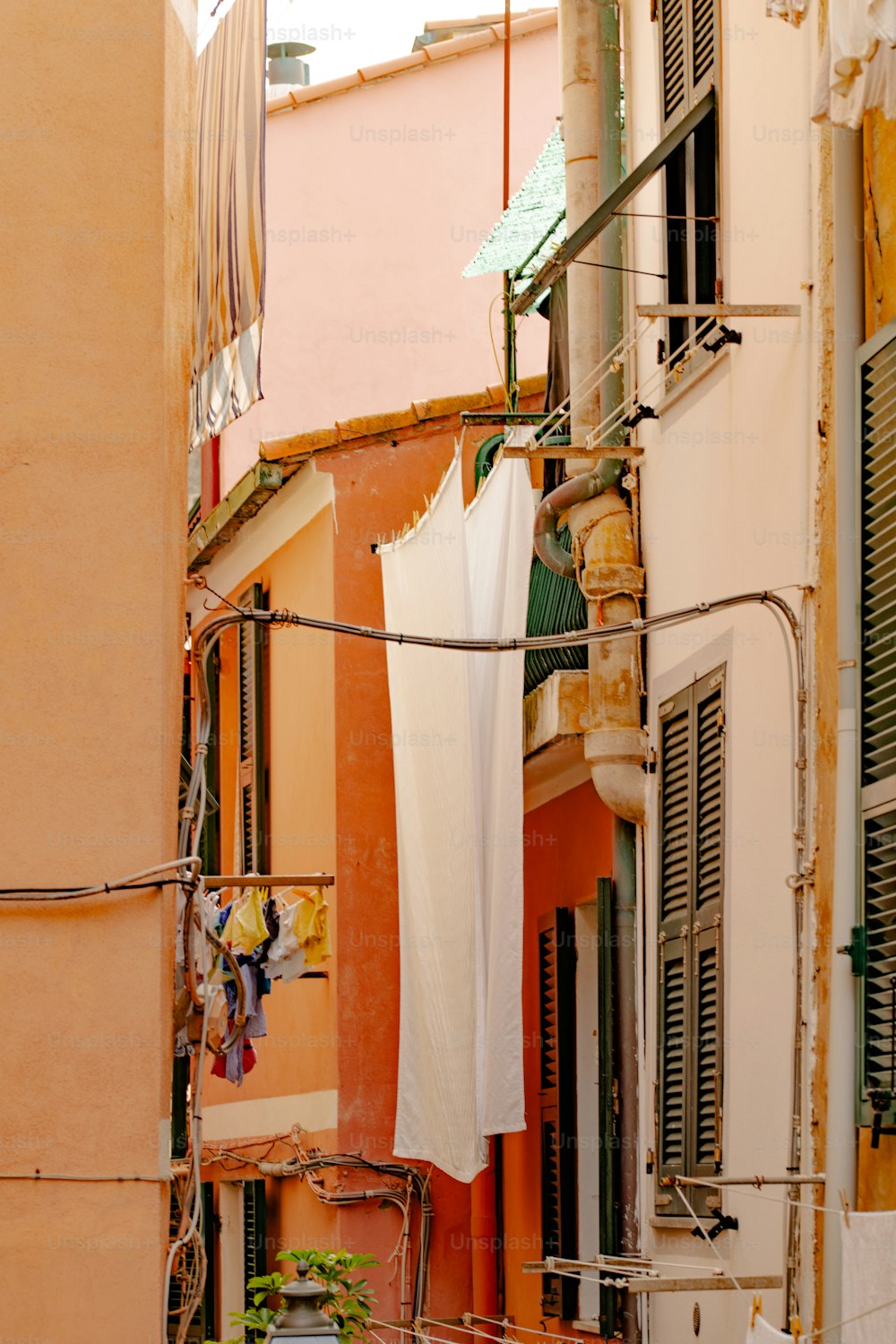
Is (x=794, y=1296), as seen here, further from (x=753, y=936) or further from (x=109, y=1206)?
(x=109, y=1206)

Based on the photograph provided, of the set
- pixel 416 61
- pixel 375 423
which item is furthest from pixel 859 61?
pixel 416 61

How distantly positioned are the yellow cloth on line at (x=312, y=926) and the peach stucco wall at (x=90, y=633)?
108 inches

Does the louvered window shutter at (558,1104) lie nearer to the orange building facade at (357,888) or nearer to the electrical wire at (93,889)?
the orange building facade at (357,888)

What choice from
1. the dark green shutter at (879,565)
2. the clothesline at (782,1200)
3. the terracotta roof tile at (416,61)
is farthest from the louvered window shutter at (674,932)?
the terracotta roof tile at (416,61)

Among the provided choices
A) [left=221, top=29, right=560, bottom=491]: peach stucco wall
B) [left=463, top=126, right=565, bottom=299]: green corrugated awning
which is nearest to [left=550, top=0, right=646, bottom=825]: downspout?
[left=463, top=126, right=565, bottom=299]: green corrugated awning

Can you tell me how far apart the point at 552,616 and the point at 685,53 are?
3.20 metres

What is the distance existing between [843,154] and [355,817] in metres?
6.10

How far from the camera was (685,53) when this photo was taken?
32.4 ft

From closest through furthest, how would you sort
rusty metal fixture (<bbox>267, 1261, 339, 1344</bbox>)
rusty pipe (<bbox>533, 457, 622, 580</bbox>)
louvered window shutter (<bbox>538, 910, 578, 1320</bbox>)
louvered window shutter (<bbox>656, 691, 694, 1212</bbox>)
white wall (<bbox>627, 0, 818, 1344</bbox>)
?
rusty metal fixture (<bbox>267, 1261, 339, 1344</bbox>), white wall (<bbox>627, 0, 818, 1344</bbox>), louvered window shutter (<bbox>656, 691, 694, 1212</bbox>), rusty pipe (<bbox>533, 457, 622, 580</bbox>), louvered window shutter (<bbox>538, 910, 578, 1320</bbox>)

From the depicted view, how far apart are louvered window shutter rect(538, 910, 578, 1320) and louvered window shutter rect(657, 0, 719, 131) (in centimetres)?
428

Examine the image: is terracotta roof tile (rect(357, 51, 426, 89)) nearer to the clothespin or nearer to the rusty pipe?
the rusty pipe

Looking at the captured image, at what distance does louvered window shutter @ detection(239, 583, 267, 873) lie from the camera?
1416 centimetres

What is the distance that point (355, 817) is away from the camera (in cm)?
1255

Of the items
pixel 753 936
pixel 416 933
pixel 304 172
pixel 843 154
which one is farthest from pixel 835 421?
pixel 304 172
